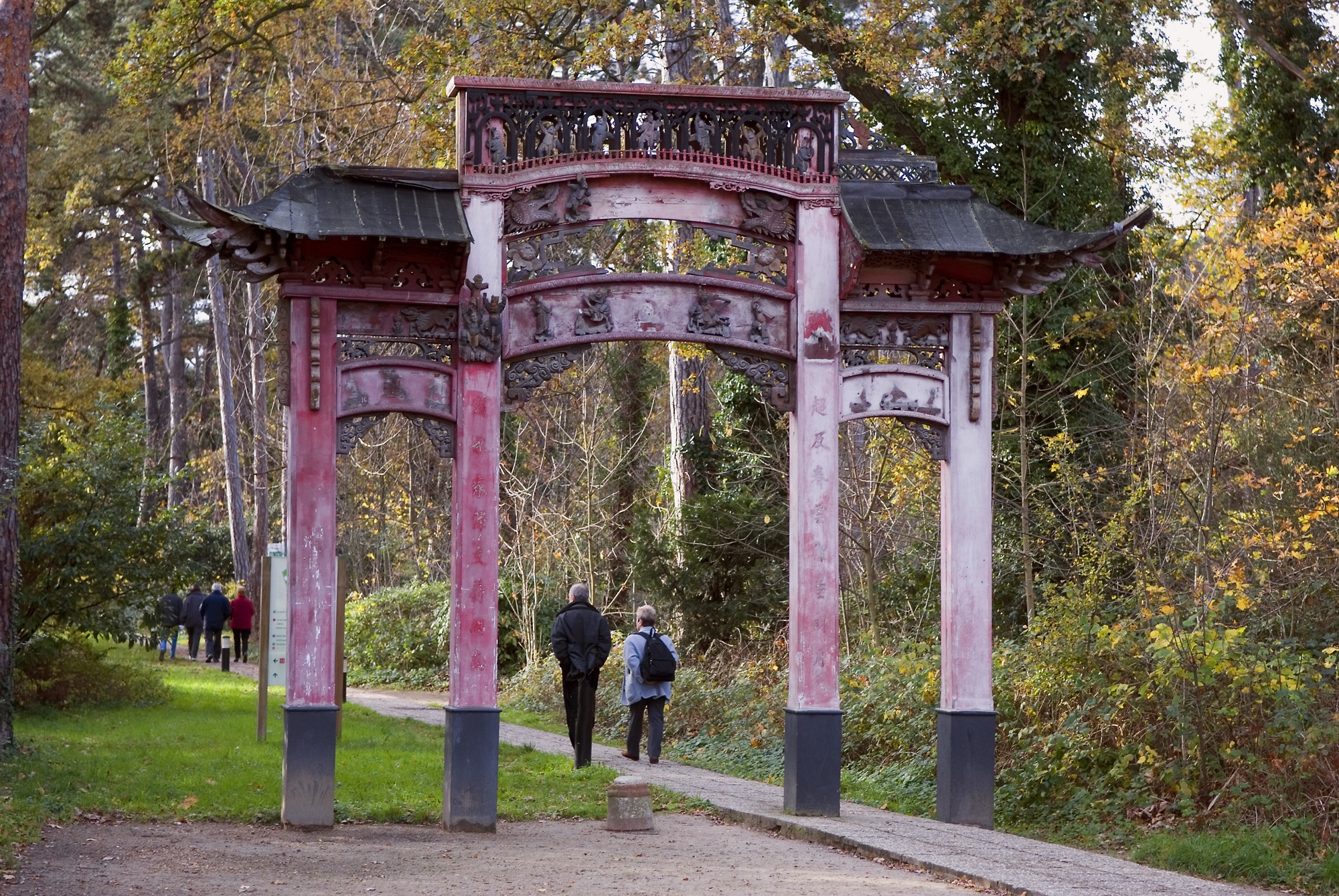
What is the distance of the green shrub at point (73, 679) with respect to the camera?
18.0 m

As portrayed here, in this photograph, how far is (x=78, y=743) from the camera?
49.8 ft

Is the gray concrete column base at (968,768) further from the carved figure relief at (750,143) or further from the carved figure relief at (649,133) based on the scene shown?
the carved figure relief at (649,133)

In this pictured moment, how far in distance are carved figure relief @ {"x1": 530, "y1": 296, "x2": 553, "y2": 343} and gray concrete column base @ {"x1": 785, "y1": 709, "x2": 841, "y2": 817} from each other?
142 inches

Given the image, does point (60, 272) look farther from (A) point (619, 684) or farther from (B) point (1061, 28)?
(B) point (1061, 28)

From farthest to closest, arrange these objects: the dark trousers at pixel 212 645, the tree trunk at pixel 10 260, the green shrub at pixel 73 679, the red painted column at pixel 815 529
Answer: the dark trousers at pixel 212 645, the green shrub at pixel 73 679, the tree trunk at pixel 10 260, the red painted column at pixel 815 529

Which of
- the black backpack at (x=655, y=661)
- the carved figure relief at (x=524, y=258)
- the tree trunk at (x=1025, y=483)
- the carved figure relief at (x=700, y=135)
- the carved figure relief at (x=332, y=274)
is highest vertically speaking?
the carved figure relief at (x=700, y=135)

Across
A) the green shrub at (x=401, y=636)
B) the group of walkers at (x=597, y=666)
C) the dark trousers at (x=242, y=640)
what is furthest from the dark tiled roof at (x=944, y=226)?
the dark trousers at (x=242, y=640)

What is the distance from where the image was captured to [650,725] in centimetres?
1595

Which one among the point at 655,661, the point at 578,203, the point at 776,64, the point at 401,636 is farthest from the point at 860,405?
the point at 401,636

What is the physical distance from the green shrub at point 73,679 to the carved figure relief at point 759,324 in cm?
1020

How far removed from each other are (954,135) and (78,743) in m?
12.5

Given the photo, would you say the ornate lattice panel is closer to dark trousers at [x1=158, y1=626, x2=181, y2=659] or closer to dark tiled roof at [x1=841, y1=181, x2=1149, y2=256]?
dark tiled roof at [x1=841, y1=181, x2=1149, y2=256]

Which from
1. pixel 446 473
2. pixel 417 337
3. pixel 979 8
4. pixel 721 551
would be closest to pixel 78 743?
pixel 417 337

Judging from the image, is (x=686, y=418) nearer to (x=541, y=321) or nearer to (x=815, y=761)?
(x=541, y=321)
